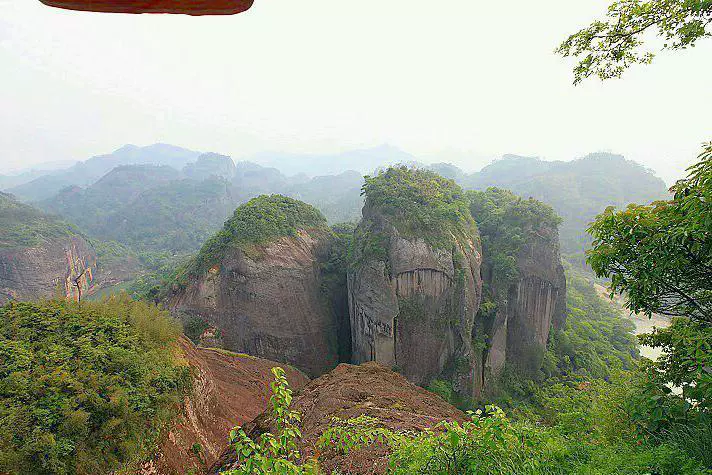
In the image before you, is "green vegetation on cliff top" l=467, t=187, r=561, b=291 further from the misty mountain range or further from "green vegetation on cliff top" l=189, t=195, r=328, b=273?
the misty mountain range

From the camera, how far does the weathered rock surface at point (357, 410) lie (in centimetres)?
461

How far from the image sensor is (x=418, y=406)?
8.16 meters

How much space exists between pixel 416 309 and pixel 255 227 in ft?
36.6

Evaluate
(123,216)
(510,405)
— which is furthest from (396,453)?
(123,216)

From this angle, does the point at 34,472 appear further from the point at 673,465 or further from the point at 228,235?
the point at 228,235

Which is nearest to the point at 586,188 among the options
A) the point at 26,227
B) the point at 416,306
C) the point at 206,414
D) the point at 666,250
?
the point at 416,306

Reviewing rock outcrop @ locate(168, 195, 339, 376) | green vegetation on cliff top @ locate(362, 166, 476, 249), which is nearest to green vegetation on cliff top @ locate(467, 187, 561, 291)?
green vegetation on cliff top @ locate(362, 166, 476, 249)

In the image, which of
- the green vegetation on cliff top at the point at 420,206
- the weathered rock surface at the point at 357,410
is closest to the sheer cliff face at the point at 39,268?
the green vegetation on cliff top at the point at 420,206

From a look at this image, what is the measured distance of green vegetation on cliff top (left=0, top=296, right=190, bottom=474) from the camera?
4.31 metres

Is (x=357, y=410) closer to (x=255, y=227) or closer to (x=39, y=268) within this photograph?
(x=255, y=227)

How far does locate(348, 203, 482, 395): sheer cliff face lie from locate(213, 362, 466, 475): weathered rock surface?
5587mm

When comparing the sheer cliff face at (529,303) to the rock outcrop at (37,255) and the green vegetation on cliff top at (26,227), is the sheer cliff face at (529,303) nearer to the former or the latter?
the rock outcrop at (37,255)

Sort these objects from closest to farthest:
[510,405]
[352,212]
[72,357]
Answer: [72,357] < [510,405] < [352,212]

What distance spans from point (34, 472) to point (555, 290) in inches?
927
